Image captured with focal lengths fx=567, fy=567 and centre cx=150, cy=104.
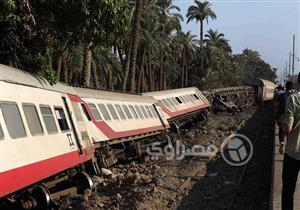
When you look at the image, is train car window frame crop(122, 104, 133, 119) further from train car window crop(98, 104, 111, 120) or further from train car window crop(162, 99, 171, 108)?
train car window crop(162, 99, 171, 108)

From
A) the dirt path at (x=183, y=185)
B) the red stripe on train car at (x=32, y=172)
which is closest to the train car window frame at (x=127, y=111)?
the dirt path at (x=183, y=185)

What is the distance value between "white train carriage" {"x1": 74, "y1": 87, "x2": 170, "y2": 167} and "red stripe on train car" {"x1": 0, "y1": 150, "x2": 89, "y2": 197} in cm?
433

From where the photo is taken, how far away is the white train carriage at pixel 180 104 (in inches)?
1200

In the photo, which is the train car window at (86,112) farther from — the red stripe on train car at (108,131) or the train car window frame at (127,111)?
the train car window frame at (127,111)

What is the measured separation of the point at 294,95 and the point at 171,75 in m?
73.7

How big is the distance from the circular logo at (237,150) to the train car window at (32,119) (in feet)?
36.6

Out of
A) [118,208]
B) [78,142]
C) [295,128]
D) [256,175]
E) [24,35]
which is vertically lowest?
[256,175]

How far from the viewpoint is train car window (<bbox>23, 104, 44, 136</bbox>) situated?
10345 mm

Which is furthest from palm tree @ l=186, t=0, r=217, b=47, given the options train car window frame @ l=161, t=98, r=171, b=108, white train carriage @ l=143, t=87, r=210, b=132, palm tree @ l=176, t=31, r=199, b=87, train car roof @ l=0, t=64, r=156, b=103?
train car roof @ l=0, t=64, r=156, b=103

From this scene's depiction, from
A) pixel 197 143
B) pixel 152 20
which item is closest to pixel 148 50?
pixel 152 20

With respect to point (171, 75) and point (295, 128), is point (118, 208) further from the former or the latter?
point (171, 75)

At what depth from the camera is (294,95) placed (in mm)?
7883

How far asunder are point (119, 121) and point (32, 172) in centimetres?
1062

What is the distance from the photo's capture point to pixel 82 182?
13.7 m
